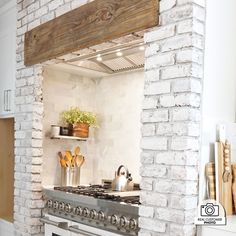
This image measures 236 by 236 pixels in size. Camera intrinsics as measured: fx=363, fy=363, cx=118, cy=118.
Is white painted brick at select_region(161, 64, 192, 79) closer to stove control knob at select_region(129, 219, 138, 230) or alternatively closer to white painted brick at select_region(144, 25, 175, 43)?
white painted brick at select_region(144, 25, 175, 43)

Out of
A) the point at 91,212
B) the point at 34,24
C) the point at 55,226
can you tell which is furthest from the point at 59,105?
the point at 91,212

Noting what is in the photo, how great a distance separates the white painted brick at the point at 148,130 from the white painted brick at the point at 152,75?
272 millimetres

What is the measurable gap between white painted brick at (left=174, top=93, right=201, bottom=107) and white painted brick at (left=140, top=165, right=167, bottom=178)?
0.37m

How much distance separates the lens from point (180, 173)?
1.92 metres

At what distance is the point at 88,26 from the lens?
8.52 feet

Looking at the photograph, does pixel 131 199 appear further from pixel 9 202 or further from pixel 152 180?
pixel 9 202

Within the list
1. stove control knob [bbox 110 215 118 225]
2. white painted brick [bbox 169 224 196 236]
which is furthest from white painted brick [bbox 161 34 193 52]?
stove control knob [bbox 110 215 118 225]

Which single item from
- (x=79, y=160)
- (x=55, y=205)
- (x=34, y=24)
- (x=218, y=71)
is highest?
(x=34, y=24)

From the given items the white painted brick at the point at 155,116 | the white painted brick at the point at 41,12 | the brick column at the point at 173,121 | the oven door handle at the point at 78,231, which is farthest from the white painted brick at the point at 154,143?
the white painted brick at the point at 41,12

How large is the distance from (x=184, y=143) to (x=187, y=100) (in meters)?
0.23

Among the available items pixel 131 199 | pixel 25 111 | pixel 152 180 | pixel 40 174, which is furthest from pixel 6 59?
pixel 152 180

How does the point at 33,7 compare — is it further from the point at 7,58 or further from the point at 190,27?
the point at 190,27

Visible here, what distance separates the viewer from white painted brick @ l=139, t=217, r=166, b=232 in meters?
1.98

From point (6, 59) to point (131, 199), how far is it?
2.11 m
